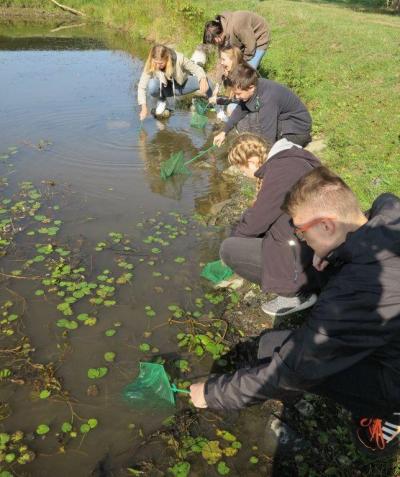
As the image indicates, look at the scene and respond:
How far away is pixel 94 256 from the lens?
4.55m

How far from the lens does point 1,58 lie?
1409 centimetres

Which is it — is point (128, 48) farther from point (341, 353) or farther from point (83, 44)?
point (341, 353)

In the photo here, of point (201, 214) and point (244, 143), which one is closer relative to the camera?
point (244, 143)

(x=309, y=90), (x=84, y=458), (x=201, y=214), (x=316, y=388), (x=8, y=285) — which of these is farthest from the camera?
(x=309, y=90)

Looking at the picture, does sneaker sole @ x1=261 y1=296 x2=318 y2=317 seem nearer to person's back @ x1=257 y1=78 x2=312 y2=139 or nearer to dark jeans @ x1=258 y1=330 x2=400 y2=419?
dark jeans @ x1=258 y1=330 x2=400 y2=419

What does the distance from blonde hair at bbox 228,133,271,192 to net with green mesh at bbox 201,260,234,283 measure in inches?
39.9

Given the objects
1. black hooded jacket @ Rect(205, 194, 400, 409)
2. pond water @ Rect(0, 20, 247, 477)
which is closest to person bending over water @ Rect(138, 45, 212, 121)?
pond water @ Rect(0, 20, 247, 477)

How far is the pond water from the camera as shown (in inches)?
115

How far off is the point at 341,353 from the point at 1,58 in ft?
50.9

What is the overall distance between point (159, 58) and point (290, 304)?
553cm

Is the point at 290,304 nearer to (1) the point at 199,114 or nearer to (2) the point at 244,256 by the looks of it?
(2) the point at 244,256

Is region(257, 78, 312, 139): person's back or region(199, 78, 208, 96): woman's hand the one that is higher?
region(257, 78, 312, 139): person's back

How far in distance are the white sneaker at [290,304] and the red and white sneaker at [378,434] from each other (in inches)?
46.8

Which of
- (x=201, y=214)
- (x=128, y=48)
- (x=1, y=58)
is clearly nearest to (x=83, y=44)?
(x=128, y=48)
